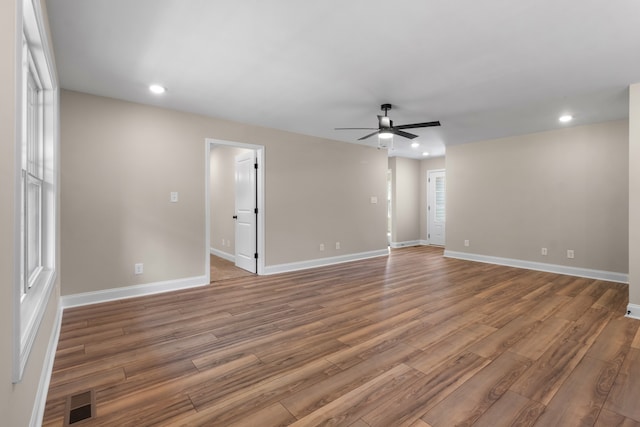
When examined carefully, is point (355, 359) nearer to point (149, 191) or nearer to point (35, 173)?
point (35, 173)

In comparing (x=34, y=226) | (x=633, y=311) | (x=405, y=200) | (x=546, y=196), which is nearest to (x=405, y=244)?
(x=405, y=200)

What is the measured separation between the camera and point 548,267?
211 inches

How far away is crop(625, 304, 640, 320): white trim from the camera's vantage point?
3.18 metres

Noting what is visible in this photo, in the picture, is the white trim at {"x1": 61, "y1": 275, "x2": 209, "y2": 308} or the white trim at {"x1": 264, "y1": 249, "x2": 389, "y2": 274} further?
the white trim at {"x1": 264, "y1": 249, "x2": 389, "y2": 274}

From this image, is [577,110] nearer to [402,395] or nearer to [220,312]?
[402,395]

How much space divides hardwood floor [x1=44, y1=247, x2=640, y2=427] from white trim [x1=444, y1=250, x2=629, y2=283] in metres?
0.99

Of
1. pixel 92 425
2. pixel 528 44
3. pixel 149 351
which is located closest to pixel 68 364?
pixel 149 351

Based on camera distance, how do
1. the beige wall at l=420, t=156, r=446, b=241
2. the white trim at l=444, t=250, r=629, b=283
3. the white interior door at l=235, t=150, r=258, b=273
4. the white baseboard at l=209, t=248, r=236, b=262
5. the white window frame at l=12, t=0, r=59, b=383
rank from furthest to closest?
the beige wall at l=420, t=156, r=446, b=241 → the white baseboard at l=209, t=248, r=236, b=262 → the white interior door at l=235, t=150, r=258, b=273 → the white trim at l=444, t=250, r=629, b=283 → the white window frame at l=12, t=0, r=59, b=383

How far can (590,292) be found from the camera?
409 cm

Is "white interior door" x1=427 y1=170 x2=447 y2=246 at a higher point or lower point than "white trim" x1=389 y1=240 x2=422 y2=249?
higher

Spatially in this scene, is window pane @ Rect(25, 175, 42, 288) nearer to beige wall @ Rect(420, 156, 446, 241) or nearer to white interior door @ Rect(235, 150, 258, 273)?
white interior door @ Rect(235, 150, 258, 273)

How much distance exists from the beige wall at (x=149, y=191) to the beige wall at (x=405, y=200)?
10.5 feet

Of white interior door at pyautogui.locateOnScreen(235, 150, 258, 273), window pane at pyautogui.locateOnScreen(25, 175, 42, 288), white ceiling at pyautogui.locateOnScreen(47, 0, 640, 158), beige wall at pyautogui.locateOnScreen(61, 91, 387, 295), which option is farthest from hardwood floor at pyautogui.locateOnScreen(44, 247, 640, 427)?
white ceiling at pyautogui.locateOnScreen(47, 0, 640, 158)

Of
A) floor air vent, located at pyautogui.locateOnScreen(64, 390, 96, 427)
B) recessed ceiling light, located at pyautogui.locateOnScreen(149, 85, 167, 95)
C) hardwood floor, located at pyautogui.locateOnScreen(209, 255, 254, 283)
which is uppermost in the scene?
recessed ceiling light, located at pyautogui.locateOnScreen(149, 85, 167, 95)
